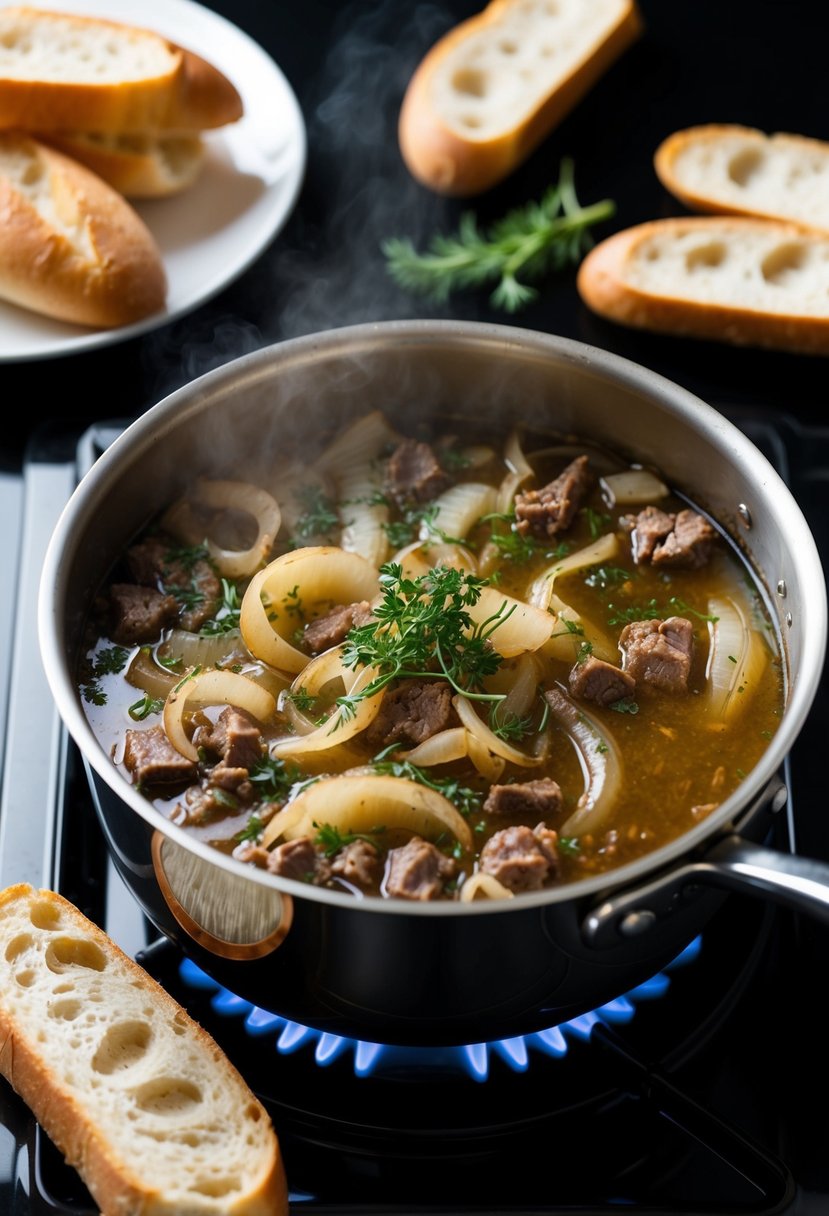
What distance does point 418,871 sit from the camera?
2.53 meters

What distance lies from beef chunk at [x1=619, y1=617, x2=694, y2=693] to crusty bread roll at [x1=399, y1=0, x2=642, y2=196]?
212 centimetres

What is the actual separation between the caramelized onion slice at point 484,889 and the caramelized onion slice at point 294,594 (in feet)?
2.28

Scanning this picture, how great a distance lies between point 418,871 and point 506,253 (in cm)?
244

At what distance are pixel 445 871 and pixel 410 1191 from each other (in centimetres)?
58

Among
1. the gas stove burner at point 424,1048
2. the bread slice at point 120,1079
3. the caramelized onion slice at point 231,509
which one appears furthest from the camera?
the caramelized onion slice at point 231,509

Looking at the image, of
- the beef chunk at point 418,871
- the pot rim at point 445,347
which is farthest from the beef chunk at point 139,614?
the beef chunk at point 418,871

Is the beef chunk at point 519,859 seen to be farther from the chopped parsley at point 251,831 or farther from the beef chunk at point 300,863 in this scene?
the chopped parsley at point 251,831

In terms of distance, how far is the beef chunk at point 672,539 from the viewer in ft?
10.7

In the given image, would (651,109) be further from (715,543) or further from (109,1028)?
(109,1028)

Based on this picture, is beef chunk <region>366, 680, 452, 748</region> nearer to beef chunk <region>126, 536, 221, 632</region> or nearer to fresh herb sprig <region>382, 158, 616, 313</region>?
beef chunk <region>126, 536, 221, 632</region>

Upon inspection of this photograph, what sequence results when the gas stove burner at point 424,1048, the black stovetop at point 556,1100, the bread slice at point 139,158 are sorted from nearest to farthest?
the black stovetop at point 556,1100 < the gas stove burner at point 424,1048 < the bread slice at point 139,158

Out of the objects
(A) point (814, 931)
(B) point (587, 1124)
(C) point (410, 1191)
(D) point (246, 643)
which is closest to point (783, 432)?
(A) point (814, 931)

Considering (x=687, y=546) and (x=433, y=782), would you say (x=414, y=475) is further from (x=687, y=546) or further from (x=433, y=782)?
(x=433, y=782)

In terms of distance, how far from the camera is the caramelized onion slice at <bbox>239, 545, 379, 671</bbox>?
2982 mm
